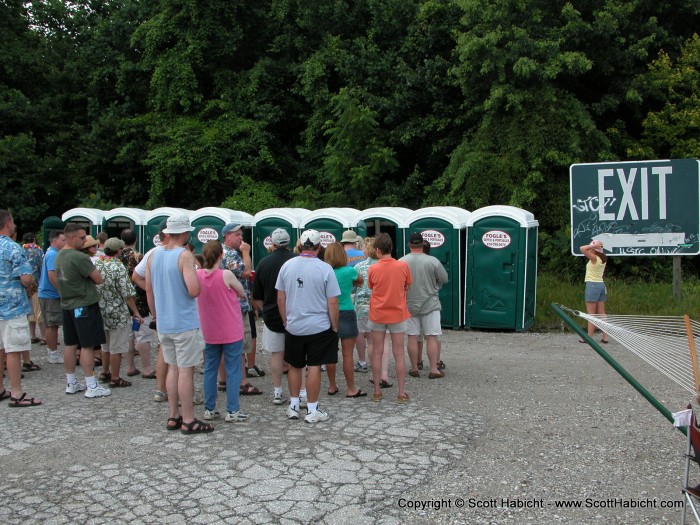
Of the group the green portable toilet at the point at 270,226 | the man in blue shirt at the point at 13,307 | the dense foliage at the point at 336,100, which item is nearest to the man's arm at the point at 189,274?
the man in blue shirt at the point at 13,307

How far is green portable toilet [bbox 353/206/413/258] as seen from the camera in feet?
36.4

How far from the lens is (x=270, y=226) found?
12.2 m

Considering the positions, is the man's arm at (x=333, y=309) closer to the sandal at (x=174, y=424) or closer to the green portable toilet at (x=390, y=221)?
the sandal at (x=174, y=424)

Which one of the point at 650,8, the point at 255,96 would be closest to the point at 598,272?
the point at 650,8

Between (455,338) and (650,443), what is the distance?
4.93 m

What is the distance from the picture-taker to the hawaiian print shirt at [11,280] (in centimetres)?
648

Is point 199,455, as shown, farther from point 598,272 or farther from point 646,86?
point 646,86

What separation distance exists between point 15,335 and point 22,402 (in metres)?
0.65

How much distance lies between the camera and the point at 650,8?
51.2 ft

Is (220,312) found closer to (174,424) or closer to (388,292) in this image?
(174,424)

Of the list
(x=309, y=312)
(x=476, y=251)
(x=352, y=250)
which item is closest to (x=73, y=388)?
(x=309, y=312)

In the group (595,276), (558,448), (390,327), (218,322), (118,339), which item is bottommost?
(558,448)

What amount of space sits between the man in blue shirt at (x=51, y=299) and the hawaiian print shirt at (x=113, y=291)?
1.31m

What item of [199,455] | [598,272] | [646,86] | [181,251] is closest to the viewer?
[199,455]
